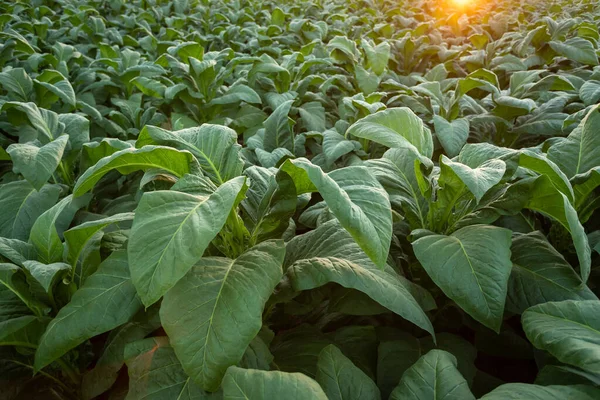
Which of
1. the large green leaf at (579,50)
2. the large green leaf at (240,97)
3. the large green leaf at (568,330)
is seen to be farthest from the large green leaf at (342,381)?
the large green leaf at (579,50)

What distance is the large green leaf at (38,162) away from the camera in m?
1.69

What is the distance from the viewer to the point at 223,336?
1061 millimetres

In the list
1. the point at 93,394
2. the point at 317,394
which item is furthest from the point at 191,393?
the point at 93,394

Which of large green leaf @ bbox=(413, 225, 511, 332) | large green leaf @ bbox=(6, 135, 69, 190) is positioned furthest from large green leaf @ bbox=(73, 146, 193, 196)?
large green leaf @ bbox=(413, 225, 511, 332)

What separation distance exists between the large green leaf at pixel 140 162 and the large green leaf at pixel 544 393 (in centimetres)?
98

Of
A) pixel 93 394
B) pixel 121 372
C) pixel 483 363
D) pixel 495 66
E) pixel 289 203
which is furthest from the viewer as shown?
pixel 495 66

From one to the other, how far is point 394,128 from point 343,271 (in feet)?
1.83

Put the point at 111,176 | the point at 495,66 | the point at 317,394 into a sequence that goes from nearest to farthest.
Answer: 1. the point at 317,394
2. the point at 111,176
3. the point at 495,66

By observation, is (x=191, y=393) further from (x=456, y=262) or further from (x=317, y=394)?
(x=456, y=262)

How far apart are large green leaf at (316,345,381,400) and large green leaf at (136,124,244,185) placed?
0.64m

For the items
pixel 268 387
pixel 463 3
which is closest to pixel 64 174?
pixel 268 387

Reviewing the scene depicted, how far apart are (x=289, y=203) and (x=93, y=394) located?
89cm

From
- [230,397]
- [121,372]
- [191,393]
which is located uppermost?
[230,397]

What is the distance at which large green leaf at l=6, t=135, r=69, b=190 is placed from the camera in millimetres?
1692
